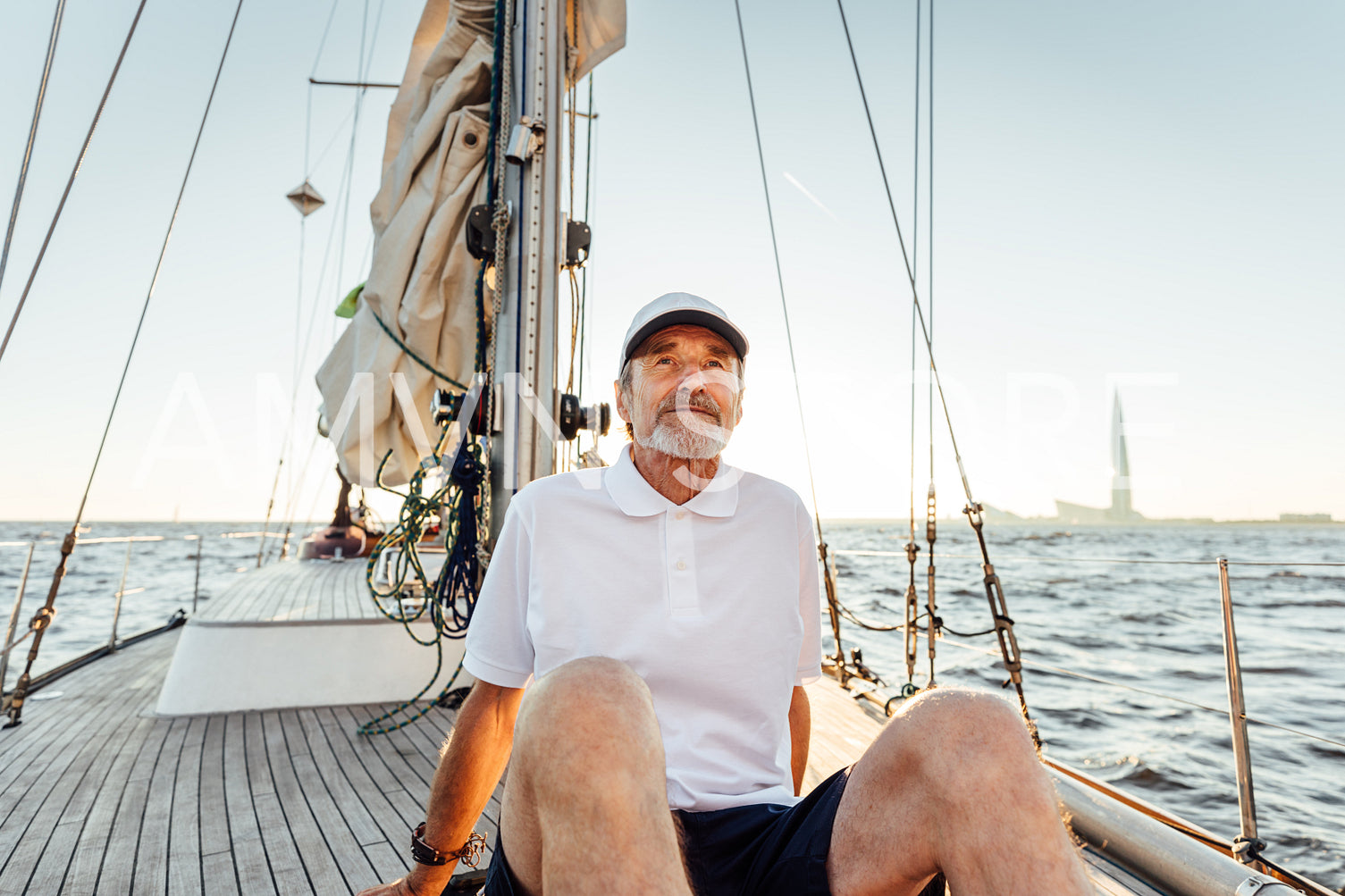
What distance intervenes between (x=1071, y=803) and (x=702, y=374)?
1.44m

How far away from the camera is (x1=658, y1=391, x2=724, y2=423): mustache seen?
124 cm

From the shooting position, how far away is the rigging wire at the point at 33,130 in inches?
53.8

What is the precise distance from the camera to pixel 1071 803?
176 centimetres

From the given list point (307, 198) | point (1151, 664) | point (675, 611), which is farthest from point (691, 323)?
point (307, 198)

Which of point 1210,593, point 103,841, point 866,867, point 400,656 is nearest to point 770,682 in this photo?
point 866,867

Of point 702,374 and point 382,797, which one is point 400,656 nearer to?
point 382,797

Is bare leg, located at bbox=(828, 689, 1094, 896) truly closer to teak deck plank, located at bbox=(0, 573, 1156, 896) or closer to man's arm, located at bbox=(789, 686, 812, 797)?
man's arm, located at bbox=(789, 686, 812, 797)

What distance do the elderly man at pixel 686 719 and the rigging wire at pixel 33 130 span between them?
1139mm

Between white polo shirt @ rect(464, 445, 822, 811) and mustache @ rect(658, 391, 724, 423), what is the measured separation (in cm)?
14

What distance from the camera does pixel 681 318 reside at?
1.26 m

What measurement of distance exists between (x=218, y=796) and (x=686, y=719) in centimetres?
168

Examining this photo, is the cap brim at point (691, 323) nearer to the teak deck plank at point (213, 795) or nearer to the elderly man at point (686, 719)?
the elderly man at point (686, 719)

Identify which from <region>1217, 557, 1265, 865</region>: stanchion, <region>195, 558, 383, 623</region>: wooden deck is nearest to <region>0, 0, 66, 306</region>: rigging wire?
<region>195, 558, 383, 623</region>: wooden deck

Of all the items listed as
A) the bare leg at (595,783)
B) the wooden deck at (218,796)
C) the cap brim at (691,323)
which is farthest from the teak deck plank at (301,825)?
the cap brim at (691,323)
